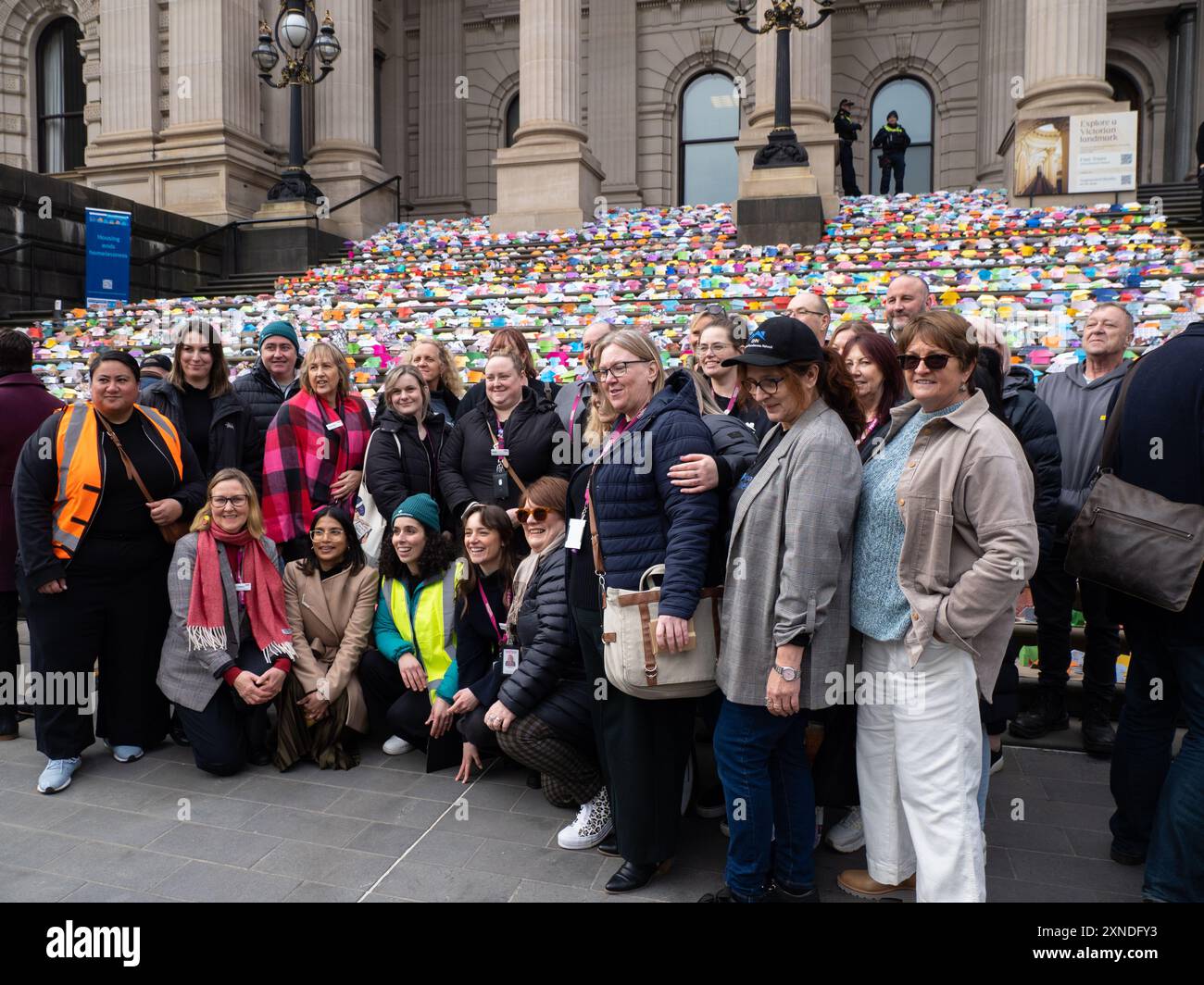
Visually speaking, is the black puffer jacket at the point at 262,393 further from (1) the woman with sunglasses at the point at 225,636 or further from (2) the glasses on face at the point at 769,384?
(2) the glasses on face at the point at 769,384

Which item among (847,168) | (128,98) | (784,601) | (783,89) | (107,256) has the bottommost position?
(784,601)

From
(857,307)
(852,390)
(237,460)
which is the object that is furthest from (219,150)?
(852,390)

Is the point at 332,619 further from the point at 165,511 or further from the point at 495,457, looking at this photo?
the point at 495,457

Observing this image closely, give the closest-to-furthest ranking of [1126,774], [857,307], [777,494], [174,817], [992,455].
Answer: [992,455] → [777,494] → [1126,774] → [174,817] → [857,307]

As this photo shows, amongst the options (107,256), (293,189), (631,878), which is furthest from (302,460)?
(293,189)

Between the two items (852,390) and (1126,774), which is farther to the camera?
(1126,774)

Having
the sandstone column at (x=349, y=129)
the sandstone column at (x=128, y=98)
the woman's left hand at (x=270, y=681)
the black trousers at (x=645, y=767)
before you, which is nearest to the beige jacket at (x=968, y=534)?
the black trousers at (x=645, y=767)

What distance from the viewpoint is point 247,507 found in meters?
4.95

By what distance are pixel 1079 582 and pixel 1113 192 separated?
1235cm

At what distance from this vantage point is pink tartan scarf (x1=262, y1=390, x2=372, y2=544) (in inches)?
215

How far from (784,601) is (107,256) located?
15479 mm

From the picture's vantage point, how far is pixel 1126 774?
367cm

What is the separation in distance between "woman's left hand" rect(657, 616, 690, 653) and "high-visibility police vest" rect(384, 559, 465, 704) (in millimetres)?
1935

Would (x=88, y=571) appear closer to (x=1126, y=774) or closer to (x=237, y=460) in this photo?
(x=237, y=460)
